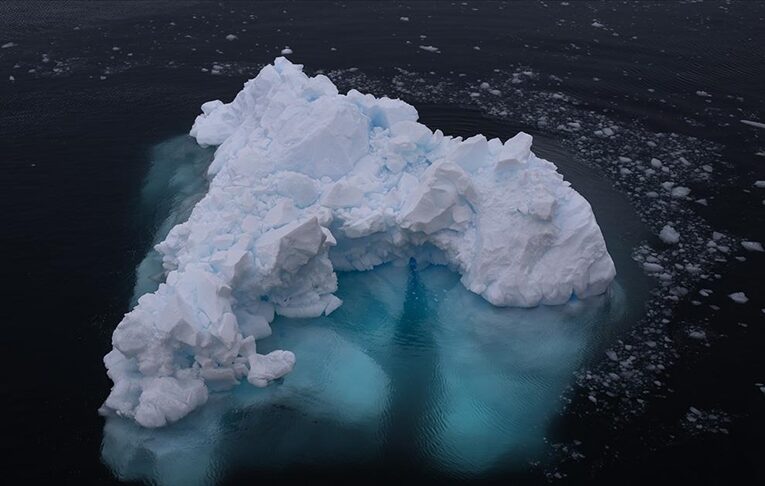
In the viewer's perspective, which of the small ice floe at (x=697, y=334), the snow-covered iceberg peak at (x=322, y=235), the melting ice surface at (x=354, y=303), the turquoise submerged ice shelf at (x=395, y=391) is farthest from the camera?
the small ice floe at (x=697, y=334)

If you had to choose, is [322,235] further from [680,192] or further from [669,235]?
[680,192]

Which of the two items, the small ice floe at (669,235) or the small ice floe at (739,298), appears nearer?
the small ice floe at (739,298)

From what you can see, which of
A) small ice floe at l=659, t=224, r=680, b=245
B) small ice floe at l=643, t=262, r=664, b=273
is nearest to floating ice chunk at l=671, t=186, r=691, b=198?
small ice floe at l=659, t=224, r=680, b=245

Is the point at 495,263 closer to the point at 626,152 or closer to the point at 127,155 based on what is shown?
the point at 626,152

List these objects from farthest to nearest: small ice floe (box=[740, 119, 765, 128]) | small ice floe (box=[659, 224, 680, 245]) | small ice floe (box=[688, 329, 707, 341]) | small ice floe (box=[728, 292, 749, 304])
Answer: small ice floe (box=[740, 119, 765, 128])
small ice floe (box=[659, 224, 680, 245])
small ice floe (box=[728, 292, 749, 304])
small ice floe (box=[688, 329, 707, 341])

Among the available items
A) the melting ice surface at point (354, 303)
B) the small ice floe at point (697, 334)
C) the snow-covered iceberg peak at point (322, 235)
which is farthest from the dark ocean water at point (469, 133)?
the snow-covered iceberg peak at point (322, 235)

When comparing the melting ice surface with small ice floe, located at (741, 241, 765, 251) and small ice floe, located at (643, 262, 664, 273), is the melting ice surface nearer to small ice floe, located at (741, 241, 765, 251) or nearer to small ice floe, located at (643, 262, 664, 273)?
small ice floe, located at (643, 262, 664, 273)

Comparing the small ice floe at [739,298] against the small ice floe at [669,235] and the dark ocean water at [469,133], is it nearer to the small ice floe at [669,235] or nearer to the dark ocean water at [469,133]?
the dark ocean water at [469,133]
